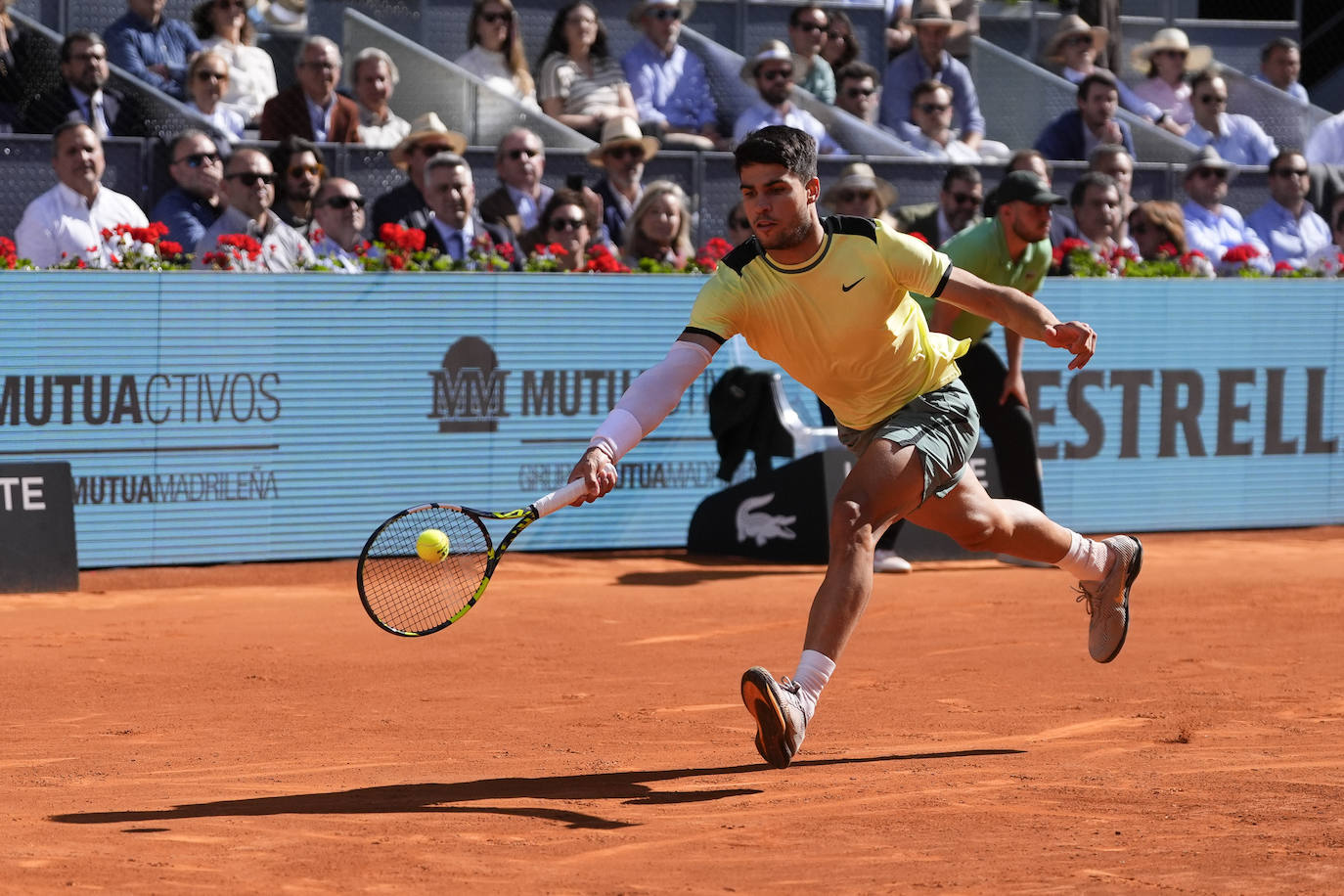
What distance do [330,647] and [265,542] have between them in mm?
2466

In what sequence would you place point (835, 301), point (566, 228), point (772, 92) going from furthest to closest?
point (772, 92)
point (566, 228)
point (835, 301)

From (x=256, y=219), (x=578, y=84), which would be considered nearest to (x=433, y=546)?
(x=256, y=219)

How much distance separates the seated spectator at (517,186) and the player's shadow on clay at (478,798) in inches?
273

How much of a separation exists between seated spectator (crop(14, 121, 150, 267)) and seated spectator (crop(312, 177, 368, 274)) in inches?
47.8

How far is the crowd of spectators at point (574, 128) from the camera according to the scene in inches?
438

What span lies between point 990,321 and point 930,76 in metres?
6.83

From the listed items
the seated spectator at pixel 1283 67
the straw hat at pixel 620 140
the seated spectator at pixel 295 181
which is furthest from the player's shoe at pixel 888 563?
the seated spectator at pixel 1283 67

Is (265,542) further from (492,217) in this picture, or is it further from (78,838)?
(78,838)

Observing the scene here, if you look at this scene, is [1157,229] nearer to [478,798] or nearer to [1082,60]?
[1082,60]

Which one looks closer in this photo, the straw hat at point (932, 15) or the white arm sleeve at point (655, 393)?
the white arm sleeve at point (655, 393)

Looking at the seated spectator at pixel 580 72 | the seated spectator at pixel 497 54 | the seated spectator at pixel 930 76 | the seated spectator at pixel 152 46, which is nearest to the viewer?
the seated spectator at pixel 152 46

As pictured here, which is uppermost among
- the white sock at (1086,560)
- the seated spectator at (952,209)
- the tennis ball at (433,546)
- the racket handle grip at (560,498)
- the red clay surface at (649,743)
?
the seated spectator at (952,209)

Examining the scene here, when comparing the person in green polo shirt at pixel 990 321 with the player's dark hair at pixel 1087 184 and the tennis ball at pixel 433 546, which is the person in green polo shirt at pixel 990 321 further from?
the tennis ball at pixel 433 546

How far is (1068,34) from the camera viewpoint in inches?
680
